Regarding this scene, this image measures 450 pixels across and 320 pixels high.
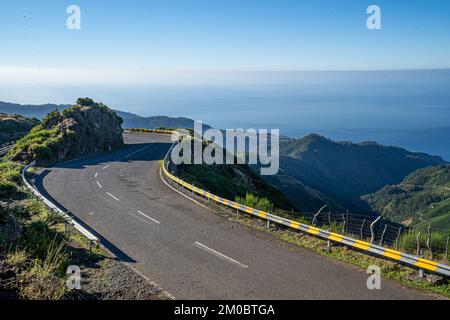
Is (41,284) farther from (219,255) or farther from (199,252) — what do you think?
(219,255)

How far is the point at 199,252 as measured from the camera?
1290 centimetres

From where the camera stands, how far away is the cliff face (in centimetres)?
3528

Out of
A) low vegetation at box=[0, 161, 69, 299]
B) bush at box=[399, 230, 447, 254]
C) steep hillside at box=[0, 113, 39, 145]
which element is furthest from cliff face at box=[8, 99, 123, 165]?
bush at box=[399, 230, 447, 254]

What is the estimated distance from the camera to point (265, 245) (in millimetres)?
13695

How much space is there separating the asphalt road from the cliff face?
508 inches

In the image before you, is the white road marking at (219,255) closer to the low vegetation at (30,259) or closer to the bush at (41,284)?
the low vegetation at (30,259)

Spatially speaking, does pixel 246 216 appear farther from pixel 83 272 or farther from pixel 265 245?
pixel 83 272

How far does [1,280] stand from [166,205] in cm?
1160

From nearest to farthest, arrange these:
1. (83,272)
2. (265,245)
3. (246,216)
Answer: (83,272), (265,245), (246,216)

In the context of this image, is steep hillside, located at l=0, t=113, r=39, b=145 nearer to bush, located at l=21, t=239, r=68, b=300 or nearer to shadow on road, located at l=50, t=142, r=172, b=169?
shadow on road, located at l=50, t=142, r=172, b=169

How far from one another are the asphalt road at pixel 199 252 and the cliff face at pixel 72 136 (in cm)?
1291

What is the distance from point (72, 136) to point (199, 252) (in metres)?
30.9

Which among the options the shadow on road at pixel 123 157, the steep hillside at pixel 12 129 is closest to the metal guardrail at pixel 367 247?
the shadow on road at pixel 123 157
